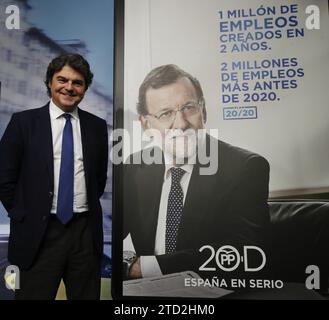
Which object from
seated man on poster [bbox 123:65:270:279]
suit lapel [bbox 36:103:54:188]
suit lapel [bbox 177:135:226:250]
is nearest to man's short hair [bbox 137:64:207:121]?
seated man on poster [bbox 123:65:270:279]

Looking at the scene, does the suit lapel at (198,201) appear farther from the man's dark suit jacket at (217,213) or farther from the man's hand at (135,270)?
the man's hand at (135,270)

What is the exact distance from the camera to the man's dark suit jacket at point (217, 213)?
1828 millimetres

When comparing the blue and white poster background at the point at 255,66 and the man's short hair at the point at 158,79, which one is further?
the man's short hair at the point at 158,79

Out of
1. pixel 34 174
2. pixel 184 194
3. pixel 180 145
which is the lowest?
pixel 184 194

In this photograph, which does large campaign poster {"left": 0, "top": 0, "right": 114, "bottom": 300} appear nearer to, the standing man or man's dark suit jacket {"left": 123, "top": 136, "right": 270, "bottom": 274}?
the standing man

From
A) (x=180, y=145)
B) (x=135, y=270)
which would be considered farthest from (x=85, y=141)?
(x=135, y=270)

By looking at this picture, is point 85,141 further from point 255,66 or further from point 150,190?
point 255,66

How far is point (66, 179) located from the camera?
1.85m

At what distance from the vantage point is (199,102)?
189 centimetres

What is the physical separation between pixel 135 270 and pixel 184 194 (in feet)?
1.77

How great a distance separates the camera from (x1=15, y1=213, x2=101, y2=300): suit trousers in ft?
5.97

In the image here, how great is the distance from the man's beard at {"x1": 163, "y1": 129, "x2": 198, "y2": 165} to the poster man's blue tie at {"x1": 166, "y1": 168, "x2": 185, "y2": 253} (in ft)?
0.24

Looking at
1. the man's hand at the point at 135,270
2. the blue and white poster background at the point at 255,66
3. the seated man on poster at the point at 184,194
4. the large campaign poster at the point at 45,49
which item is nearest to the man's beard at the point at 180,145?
the seated man on poster at the point at 184,194

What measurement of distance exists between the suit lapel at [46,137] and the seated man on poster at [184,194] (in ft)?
1.44
